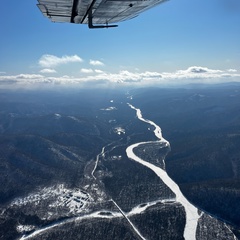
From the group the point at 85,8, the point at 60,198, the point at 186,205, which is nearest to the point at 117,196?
the point at 60,198

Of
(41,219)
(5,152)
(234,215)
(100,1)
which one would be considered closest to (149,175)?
(234,215)

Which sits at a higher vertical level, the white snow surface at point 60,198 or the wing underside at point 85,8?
the wing underside at point 85,8

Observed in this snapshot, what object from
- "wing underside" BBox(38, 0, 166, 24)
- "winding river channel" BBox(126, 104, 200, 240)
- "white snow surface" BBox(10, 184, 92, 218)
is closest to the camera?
"wing underside" BBox(38, 0, 166, 24)

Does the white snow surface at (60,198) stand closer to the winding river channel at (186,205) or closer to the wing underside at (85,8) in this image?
the winding river channel at (186,205)

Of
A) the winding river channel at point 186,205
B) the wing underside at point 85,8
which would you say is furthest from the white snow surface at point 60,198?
the wing underside at point 85,8

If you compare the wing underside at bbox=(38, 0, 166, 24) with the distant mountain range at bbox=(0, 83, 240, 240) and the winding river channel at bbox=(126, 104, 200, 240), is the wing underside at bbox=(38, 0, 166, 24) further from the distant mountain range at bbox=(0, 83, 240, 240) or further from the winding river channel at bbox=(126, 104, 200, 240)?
the winding river channel at bbox=(126, 104, 200, 240)

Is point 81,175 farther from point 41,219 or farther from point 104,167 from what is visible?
point 41,219

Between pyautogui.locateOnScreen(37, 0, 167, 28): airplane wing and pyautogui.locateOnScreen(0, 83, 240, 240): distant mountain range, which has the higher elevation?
pyautogui.locateOnScreen(37, 0, 167, 28): airplane wing

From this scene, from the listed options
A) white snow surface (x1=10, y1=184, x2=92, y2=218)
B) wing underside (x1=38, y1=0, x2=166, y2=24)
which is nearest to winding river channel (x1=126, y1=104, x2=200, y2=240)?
white snow surface (x1=10, y1=184, x2=92, y2=218)

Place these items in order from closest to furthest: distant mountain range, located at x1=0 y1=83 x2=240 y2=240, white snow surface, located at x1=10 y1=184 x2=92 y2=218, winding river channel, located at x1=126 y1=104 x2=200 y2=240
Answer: winding river channel, located at x1=126 y1=104 x2=200 y2=240 < distant mountain range, located at x1=0 y1=83 x2=240 y2=240 < white snow surface, located at x1=10 y1=184 x2=92 y2=218
